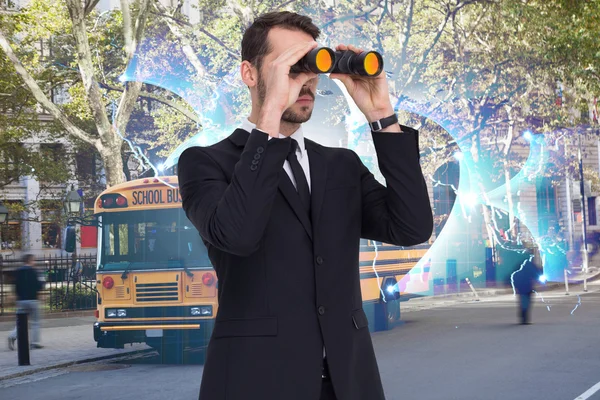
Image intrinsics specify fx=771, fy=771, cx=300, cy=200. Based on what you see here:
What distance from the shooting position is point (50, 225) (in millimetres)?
4562

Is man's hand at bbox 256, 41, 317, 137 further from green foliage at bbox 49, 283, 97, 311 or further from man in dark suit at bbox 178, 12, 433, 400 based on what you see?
green foliage at bbox 49, 283, 97, 311

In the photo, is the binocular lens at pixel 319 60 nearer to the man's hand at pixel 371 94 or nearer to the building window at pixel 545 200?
the man's hand at pixel 371 94

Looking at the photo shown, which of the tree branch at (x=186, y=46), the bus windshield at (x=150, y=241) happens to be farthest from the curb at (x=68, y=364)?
the tree branch at (x=186, y=46)

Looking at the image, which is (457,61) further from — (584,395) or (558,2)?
(584,395)

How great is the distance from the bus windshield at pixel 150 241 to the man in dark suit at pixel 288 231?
140 inches

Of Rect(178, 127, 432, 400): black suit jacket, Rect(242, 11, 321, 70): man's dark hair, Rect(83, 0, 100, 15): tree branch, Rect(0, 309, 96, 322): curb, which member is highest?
Rect(83, 0, 100, 15): tree branch

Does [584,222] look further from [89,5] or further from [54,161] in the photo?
[89,5]

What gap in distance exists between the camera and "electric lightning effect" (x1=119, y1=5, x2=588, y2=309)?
5.28 meters

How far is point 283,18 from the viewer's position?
1.53 meters

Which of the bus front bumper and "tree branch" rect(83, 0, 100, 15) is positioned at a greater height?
"tree branch" rect(83, 0, 100, 15)

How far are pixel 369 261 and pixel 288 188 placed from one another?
3908 millimetres

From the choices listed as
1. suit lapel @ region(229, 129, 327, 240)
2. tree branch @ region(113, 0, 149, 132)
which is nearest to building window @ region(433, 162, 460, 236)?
tree branch @ region(113, 0, 149, 132)

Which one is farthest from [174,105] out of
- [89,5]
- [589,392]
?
[589,392]

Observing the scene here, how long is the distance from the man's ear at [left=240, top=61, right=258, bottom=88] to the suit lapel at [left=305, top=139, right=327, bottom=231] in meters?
0.17
